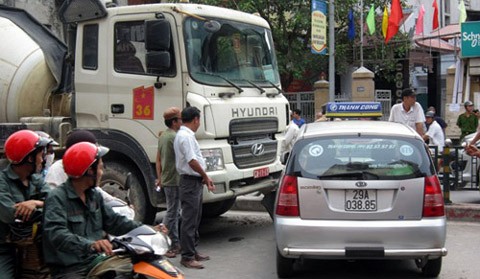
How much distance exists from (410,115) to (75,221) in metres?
6.87

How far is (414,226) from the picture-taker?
214 inches

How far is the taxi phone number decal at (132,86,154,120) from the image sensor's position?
7.45 m

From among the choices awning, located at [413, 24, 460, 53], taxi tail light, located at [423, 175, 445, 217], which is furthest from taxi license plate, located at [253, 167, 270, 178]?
awning, located at [413, 24, 460, 53]

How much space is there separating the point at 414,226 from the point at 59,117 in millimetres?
4950

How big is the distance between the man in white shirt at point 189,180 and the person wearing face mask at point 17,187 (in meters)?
2.82

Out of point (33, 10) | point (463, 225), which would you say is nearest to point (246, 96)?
point (463, 225)

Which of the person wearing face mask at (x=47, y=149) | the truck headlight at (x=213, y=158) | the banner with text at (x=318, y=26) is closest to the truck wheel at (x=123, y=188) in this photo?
the truck headlight at (x=213, y=158)

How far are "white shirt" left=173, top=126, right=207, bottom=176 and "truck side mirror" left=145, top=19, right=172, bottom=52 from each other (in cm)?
114

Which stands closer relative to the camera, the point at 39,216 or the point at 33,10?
the point at 39,216

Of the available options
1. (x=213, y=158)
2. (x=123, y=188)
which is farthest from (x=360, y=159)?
(x=123, y=188)

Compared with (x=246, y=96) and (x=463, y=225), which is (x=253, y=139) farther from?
(x=463, y=225)

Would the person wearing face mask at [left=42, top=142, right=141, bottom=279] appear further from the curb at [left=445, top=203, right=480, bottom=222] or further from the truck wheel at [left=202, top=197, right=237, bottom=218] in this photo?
the curb at [left=445, top=203, right=480, bottom=222]

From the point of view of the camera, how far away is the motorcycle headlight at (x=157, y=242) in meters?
3.36

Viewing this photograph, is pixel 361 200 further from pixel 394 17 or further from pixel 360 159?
pixel 394 17
